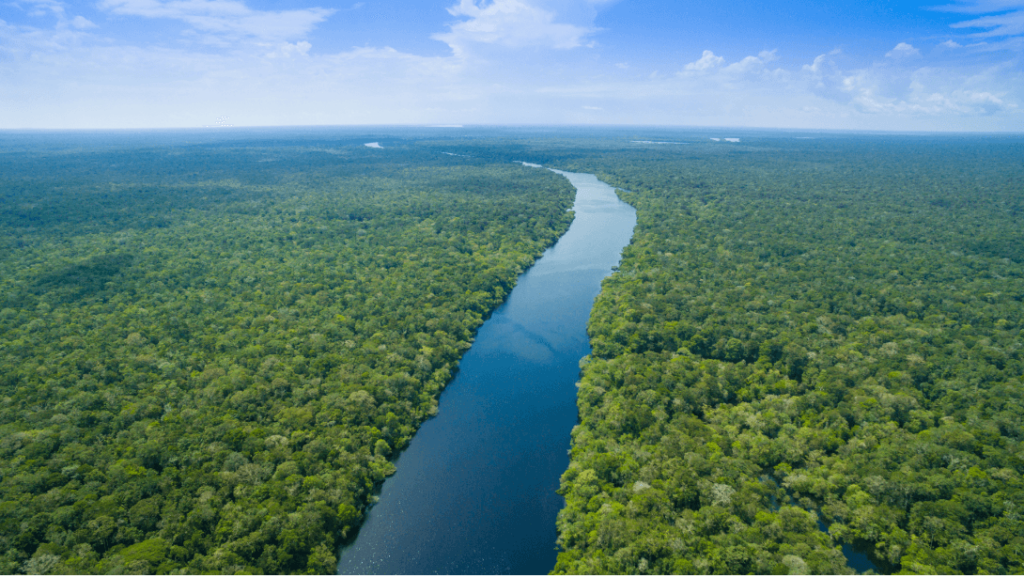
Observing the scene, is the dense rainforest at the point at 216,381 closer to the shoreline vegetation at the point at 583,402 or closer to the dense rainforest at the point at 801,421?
the shoreline vegetation at the point at 583,402

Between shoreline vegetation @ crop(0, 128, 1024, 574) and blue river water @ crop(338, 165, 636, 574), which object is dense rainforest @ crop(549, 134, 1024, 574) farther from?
blue river water @ crop(338, 165, 636, 574)

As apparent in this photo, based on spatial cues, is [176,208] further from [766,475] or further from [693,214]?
[766,475]

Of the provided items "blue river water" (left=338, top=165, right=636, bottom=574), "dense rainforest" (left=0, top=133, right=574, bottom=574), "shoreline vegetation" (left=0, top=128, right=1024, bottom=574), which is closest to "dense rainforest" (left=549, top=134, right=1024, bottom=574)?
"shoreline vegetation" (left=0, top=128, right=1024, bottom=574)

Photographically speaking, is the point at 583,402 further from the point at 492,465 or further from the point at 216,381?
the point at 216,381

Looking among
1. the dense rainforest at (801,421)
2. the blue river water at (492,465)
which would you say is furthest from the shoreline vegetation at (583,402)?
the blue river water at (492,465)

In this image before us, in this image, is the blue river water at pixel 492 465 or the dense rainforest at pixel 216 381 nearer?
the dense rainforest at pixel 216 381

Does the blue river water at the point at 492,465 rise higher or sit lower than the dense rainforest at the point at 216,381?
lower
